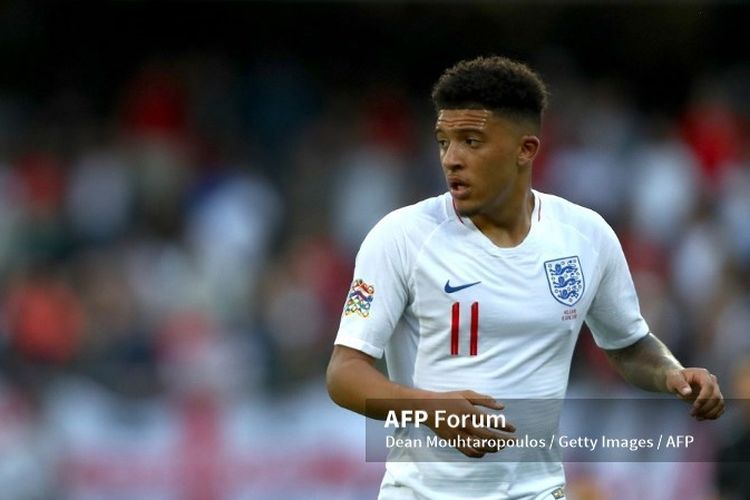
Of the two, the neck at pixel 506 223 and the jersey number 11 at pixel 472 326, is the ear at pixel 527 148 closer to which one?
the neck at pixel 506 223

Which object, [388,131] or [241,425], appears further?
[388,131]

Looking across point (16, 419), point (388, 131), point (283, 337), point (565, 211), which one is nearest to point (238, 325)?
point (283, 337)

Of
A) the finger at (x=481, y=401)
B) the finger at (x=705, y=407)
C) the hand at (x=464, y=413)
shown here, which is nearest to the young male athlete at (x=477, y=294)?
the finger at (x=705, y=407)

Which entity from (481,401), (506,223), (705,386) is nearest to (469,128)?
(506,223)

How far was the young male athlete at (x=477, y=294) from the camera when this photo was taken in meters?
5.37

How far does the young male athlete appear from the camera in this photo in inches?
211

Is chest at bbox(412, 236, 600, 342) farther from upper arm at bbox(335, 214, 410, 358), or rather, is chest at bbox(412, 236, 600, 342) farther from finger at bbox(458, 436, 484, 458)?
finger at bbox(458, 436, 484, 458)

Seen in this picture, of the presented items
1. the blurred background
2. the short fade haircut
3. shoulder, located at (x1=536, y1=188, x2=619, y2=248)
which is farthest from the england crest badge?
the blurred background

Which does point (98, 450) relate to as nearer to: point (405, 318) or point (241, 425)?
point (241, 425)

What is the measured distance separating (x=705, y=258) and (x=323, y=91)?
4522mm

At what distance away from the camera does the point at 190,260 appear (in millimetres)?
12953

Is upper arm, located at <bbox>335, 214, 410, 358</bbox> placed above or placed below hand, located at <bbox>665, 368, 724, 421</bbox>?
above

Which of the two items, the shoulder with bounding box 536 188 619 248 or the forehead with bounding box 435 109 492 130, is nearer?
the forehead with bounding box 435 109 492 130

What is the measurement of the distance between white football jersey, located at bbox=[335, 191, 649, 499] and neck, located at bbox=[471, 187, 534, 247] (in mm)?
34
